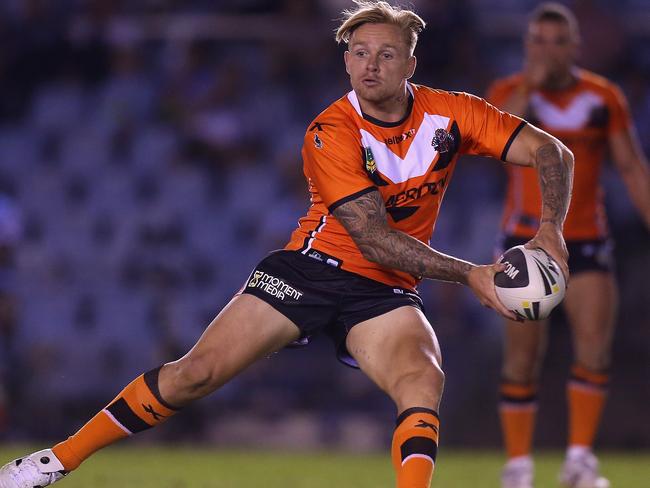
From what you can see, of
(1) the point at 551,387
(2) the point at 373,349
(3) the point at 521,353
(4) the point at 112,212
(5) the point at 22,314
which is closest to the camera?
(2) the point at 373,349

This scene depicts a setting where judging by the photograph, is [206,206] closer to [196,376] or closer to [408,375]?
[196,376]

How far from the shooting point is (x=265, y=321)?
5320 mm

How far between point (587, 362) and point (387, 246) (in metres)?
3.06

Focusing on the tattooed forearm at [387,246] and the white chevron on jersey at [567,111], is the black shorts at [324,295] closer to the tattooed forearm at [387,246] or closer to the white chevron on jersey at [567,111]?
the tattooed forearm at [387,246]

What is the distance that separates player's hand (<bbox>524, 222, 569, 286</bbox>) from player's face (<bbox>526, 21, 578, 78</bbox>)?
8.81 ft

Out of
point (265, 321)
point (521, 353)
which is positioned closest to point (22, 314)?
point (521, 353)

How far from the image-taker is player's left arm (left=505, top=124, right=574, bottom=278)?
4.93 m

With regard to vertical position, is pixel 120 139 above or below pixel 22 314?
above

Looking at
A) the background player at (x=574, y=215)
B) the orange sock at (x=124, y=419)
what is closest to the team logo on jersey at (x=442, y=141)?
the orange sock at (x=124, y=419)

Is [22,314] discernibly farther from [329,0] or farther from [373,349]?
[373,349]

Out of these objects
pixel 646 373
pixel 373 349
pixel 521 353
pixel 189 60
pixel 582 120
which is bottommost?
pixel 646 373

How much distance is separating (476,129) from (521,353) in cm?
244

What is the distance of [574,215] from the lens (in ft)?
24.9

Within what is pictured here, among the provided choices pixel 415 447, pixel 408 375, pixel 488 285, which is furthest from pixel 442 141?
pixel 415 447
